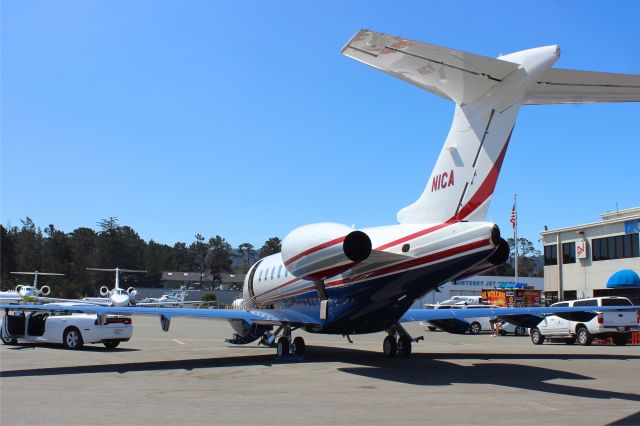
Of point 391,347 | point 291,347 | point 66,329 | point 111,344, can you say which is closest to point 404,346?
point 391,347

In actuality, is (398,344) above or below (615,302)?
below

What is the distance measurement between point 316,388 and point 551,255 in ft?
151

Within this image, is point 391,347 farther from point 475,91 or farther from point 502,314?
point 475,91

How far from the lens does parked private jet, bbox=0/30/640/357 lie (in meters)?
11.1

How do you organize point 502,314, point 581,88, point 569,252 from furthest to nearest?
1. point 569,252
2. point 502,314
3. point 581,88

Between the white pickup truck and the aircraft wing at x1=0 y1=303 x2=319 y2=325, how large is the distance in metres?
11.8

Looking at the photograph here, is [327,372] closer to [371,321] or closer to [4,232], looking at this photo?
[371,321]

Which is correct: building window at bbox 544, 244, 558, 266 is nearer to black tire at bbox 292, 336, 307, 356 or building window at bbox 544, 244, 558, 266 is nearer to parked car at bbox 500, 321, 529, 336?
parked car at bbox 500, 321, 529, 336

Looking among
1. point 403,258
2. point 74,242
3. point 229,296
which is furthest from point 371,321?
point 74,242

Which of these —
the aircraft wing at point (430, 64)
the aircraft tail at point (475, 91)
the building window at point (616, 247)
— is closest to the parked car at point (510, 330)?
the building window at point (616, 247)

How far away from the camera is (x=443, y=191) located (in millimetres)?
13023

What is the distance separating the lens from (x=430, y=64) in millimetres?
11016

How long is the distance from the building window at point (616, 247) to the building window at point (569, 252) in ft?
7.89

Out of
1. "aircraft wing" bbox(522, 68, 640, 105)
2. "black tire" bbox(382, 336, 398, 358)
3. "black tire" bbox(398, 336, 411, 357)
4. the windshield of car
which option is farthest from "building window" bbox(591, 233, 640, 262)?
"aircraft wing" bbox(522, 68, 640, 105)
